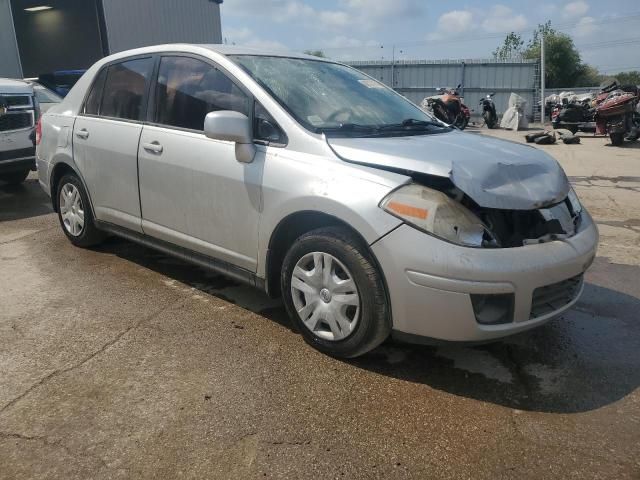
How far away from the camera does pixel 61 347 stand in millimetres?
3049

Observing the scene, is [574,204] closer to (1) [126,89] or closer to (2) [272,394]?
(2) [272,394]

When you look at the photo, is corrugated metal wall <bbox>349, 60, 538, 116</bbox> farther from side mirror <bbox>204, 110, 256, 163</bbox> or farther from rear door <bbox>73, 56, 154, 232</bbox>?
side mirror <bbox>204, 110, 256, 163</bbox>

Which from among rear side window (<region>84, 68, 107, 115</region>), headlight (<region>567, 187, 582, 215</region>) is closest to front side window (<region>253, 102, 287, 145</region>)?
headlight (<region>567, 187, 582, 215</region>)

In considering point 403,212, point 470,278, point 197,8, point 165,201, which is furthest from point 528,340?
point 197,8

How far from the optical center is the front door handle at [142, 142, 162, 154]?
365 centimetres

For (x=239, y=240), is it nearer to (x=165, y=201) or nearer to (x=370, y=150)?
(x=165, y=201)

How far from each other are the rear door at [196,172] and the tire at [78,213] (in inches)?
35.6

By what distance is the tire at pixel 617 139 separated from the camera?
12.6 meters

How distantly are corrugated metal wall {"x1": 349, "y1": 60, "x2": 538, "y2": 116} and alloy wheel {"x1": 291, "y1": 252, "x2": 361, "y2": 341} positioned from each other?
18909 millimetres

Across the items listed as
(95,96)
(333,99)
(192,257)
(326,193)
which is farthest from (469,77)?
(326,193)

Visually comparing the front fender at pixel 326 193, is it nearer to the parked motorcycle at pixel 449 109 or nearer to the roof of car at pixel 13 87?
the roof of car at pixel 13 87

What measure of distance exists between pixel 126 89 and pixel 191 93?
835 millimetres

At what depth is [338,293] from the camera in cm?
280

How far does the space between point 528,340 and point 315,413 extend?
148cm
